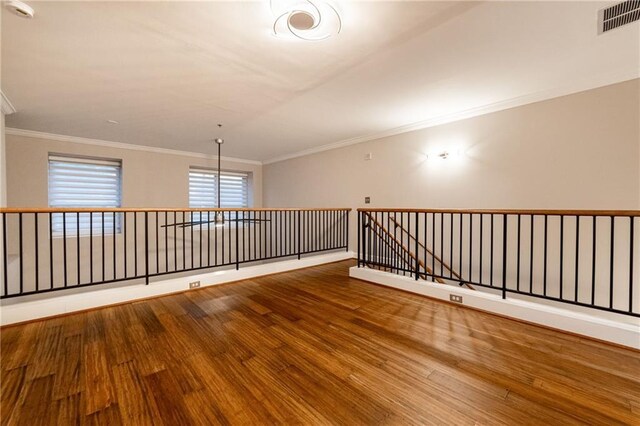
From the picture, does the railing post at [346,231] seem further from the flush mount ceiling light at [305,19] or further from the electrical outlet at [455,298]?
the flush mount ceiling light at [305,19]

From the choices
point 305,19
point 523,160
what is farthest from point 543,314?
point 305,19

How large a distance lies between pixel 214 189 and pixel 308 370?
6440 mm

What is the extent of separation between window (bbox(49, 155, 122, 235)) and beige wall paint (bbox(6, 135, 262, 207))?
22 cm

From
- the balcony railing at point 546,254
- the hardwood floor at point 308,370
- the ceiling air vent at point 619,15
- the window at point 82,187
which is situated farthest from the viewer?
the window at point 82,187

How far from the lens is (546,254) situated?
298 cm

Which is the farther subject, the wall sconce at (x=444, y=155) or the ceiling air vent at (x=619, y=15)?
the wall sconce at (x=444, y=155)

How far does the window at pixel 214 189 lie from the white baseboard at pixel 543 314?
18.6ft

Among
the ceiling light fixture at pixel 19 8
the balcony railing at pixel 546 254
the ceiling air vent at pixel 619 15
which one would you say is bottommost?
the balcony railing at pixel 546 254

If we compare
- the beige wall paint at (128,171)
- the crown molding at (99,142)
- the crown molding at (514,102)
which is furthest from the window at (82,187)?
the crown molding at (514,102)

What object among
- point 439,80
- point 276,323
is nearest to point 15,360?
point 276,323

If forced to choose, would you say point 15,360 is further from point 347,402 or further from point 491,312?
point 491,312

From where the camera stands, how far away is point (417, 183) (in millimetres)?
4660

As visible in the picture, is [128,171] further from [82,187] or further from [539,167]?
[539,167]

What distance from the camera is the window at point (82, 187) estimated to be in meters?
5.01
